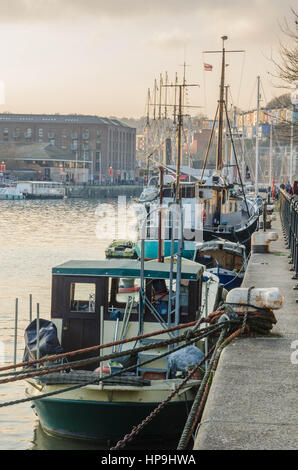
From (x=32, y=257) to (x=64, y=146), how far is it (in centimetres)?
12848

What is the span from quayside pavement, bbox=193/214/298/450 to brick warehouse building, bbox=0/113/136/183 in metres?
157

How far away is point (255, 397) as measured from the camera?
7.54 m

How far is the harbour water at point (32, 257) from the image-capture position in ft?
51.5

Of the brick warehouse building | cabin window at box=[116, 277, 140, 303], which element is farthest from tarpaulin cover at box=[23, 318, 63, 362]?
the brick warehouse building

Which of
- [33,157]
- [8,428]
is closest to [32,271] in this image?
[8,428]

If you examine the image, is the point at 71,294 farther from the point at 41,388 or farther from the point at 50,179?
the point at 50,179

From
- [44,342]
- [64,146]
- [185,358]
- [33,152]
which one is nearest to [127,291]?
[44,342]

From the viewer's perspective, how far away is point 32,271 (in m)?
41.4

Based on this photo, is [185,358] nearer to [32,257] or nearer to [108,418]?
[108,418]

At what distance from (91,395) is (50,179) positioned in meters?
157

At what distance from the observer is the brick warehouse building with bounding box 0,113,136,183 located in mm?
167625

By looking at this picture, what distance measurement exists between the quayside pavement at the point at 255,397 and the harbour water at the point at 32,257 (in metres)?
5.61

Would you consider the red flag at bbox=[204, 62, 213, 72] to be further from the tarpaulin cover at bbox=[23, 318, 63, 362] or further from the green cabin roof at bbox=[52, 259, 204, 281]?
the tarpaulin cover at bbox=[23, 318, 63, 362]

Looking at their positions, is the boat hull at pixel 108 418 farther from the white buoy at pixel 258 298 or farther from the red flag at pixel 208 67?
the red flag at pixel 208 67
